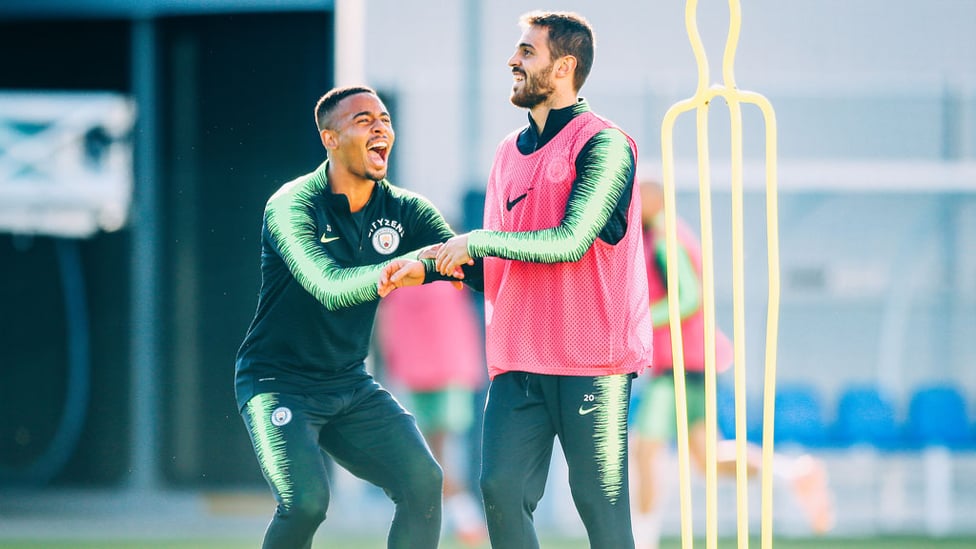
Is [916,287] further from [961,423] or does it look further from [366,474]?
[366,474]

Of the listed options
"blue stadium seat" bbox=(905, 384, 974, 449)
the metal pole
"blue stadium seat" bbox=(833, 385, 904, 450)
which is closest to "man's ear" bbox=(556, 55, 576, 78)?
"blue stadium seat" bbox=(833, 385, 904, 450)

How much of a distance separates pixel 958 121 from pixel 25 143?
6368mm

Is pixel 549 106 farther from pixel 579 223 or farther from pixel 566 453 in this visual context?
pixel 566 453

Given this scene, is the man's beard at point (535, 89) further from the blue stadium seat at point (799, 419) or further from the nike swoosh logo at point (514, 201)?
the blue stadium seat at point (799, 419)

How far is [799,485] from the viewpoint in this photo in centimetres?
757

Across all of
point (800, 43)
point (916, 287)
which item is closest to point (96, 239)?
point (800, 43)

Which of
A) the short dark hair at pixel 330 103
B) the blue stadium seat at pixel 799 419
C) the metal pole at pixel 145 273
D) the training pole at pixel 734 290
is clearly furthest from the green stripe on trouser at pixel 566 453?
the metal pole at pixel 145 273

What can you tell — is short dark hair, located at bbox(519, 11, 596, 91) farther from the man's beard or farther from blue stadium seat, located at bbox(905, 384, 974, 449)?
blue stadium seat, located at bbox(905, 384, 974, 449)

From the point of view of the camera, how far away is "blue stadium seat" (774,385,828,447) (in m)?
8.21

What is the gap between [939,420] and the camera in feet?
26.9

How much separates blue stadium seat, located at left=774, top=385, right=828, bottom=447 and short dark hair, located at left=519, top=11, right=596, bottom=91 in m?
4.53

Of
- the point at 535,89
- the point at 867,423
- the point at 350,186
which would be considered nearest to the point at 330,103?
the point at 350,186

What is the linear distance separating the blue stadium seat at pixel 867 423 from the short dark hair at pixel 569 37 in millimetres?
4723

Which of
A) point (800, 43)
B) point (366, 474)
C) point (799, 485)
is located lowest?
point (799, 485)
